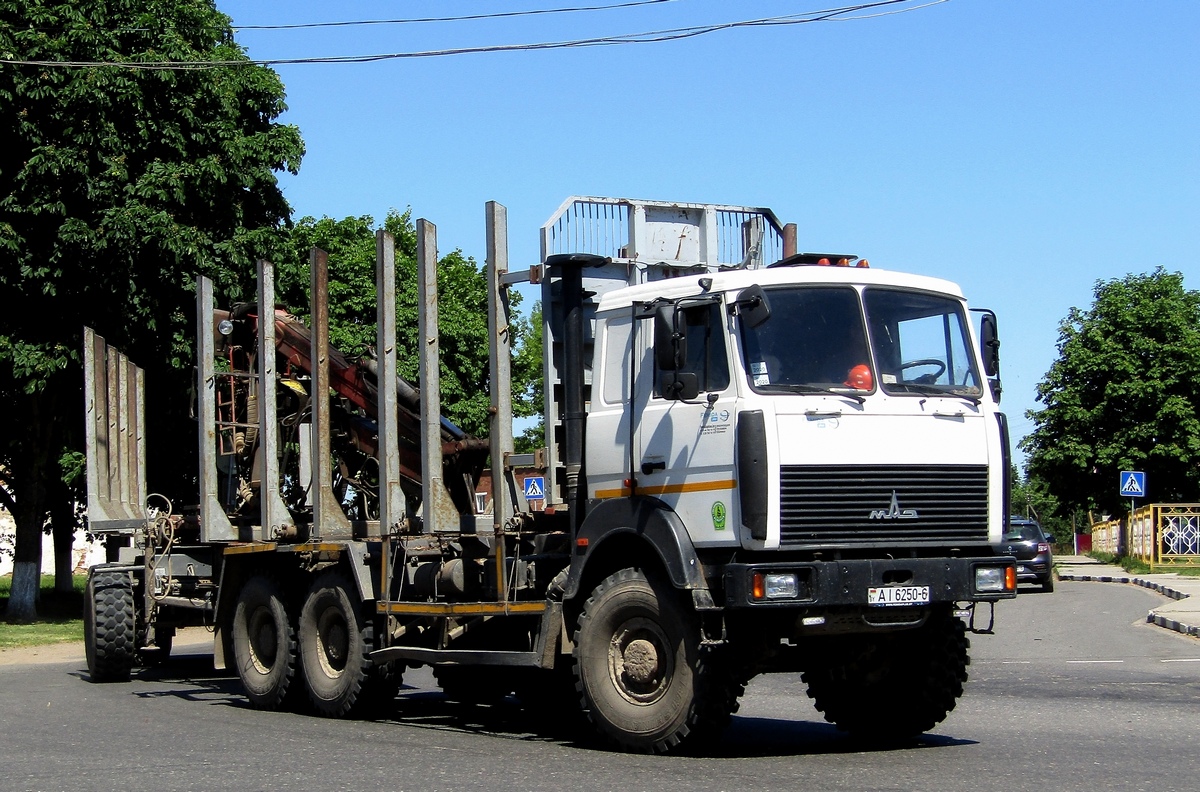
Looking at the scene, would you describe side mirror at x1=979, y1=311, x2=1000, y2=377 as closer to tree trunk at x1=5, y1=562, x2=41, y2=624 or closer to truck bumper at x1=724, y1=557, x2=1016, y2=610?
truck bumper at x1=724, y1=557, x2=1016, y2=610

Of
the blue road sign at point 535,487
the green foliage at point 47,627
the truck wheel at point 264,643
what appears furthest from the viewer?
the green foliage at point 47,627

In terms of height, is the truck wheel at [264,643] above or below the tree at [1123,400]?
below

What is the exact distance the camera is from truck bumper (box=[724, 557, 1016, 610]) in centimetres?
885

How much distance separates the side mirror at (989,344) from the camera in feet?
33.1

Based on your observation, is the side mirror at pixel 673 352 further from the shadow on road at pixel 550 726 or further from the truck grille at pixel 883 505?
the shadow on road at pixel 550 726

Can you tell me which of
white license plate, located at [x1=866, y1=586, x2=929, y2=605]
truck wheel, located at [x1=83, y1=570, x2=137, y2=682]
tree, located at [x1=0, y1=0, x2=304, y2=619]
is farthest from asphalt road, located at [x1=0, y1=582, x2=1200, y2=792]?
tree, located at [x1=0, y1=0, x2=304, y2=619]

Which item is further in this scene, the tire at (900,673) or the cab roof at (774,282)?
the tire at (900,673)

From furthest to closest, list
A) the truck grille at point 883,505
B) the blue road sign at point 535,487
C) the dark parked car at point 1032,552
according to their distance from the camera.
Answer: the dark parked car at point 1032,552
the blue road sign at point 535,487
the truck grille at point 883,505

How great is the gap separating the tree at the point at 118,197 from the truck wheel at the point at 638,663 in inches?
689

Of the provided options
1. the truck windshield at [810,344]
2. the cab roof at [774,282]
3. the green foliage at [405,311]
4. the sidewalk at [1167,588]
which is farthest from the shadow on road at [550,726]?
the sidewalk at [1167,588]

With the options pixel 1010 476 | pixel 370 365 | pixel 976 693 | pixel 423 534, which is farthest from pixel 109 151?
pixel 1010 476

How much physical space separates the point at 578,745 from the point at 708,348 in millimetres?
2915

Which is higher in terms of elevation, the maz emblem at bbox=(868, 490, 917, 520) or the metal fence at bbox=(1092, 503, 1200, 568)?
the maz emblem at bbox=(868, 490, 917, 520)

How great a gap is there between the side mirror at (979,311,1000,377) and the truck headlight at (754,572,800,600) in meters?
2.23
